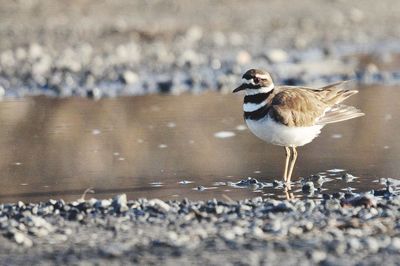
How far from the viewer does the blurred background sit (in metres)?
10.7

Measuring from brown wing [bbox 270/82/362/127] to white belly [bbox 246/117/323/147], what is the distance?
5cm

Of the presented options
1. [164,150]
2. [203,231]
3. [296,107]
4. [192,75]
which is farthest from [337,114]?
[192,75]

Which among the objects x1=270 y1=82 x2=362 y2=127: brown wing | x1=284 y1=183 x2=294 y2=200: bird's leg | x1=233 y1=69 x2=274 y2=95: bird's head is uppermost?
x1=233 y1=69 x2=274 y2=95: bird's head

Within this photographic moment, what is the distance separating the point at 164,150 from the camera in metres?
11.7

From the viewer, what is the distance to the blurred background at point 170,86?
10711mm

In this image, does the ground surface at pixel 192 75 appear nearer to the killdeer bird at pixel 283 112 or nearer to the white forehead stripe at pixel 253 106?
the killdeer bird at pixel 283 112

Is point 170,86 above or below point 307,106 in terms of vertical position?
below

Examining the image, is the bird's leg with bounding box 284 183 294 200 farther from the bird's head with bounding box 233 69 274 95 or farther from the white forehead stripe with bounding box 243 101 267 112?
the bird's head with bounding box 233 69 274 95

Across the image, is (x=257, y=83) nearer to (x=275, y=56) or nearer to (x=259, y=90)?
(x=259, y=90)

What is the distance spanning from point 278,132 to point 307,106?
500 millimetres

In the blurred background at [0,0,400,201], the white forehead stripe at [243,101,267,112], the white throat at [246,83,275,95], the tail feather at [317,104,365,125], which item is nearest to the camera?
the white forehead stripe at [243,101,267,112]

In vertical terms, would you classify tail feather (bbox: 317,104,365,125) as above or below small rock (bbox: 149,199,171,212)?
above

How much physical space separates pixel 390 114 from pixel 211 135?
110 inches

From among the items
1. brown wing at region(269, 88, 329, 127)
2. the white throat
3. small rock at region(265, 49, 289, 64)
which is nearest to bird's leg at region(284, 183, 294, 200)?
brown wing at region(269, 88, 329, 127)
